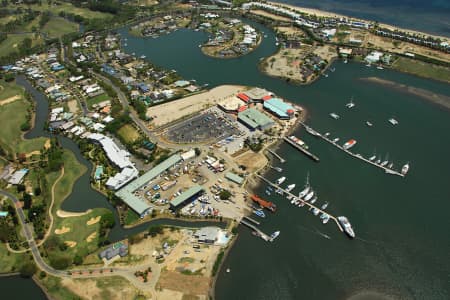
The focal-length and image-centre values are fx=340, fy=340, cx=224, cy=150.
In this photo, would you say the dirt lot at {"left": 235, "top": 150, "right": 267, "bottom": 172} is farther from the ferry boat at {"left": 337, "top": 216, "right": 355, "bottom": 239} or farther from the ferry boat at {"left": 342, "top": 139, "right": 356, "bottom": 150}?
the ferry boat at {"left": 337, "top": 216, "right": 355, "bottom": 239}

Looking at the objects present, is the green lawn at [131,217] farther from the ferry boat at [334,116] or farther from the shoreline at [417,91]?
the shoreline at [417,91]

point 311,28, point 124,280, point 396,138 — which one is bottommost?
point 124,280

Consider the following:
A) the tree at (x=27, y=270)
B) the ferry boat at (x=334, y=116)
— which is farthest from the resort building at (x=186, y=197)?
the ferry boat at (x=334, y=116)

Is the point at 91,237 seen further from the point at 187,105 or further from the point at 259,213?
the point at 187,105

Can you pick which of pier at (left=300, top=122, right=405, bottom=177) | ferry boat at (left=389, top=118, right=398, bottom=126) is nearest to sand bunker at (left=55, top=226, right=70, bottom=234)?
pier at (left=300, top=122, right=405, bottom=177)

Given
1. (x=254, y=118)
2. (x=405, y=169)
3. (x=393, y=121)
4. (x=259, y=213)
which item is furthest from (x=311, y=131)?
(x=259, y=213)

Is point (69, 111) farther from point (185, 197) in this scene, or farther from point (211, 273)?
point (211, 273)

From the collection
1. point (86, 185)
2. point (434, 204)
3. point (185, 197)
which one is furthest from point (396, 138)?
point (86, 185)
